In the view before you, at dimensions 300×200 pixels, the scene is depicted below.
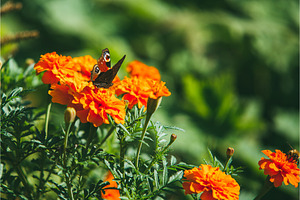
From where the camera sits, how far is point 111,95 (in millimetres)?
824

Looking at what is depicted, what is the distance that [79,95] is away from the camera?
0.77 metres

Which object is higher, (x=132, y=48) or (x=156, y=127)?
(x=156, y=127)

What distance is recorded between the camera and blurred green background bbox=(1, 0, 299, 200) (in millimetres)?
2980

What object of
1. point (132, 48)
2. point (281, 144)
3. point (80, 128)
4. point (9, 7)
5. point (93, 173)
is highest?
point (9, 7)

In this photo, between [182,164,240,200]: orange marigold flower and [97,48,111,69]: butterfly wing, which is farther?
[97,48,111,69]: butterfly wing

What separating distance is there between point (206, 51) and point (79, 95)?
10.2 ft

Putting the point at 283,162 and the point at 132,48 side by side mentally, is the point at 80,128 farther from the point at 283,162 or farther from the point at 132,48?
the point at 132,48

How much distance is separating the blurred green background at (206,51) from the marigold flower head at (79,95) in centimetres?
191

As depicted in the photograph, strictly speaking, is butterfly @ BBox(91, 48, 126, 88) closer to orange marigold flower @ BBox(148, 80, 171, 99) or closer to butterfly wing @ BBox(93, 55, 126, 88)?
butterfly wing @ BBox(93, 55, 126, 88)

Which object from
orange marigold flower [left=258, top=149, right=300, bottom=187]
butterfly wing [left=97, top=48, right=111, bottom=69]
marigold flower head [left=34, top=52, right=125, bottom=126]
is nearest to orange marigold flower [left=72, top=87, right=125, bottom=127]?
marigold flower head [left=34, top=52, right=125, bottom=126]

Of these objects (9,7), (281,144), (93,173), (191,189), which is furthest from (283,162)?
(281,144)

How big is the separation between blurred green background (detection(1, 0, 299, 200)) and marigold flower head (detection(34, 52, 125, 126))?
1914mm

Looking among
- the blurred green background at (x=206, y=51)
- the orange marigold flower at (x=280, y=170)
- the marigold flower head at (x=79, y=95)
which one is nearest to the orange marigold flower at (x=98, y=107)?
the marigold flower head at (x=79, y=95)

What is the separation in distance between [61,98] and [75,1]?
3.53 meters
